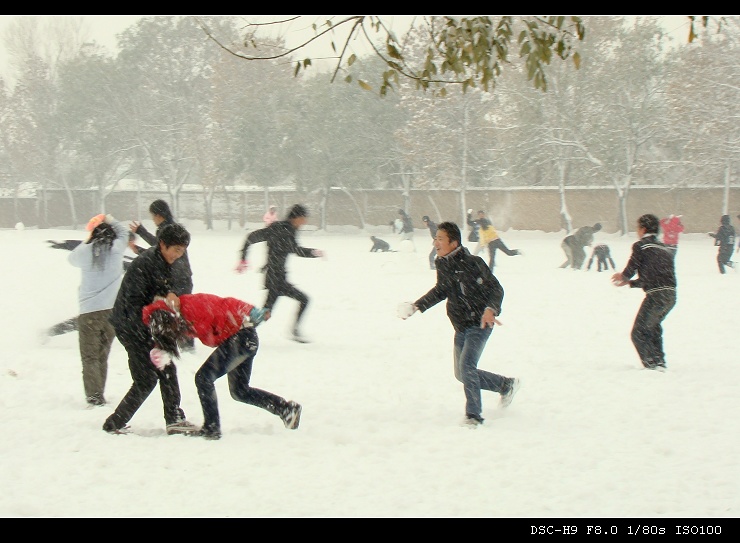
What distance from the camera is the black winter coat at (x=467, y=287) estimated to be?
6375 mm

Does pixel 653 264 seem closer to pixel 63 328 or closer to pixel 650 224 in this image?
pixel 650 224

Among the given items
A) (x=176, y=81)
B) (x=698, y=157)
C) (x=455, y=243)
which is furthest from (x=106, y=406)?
(x=176, y=81)

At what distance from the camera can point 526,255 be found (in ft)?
91.5

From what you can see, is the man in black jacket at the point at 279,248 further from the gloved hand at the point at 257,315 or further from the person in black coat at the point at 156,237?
the gloved hand at the point at 257,315

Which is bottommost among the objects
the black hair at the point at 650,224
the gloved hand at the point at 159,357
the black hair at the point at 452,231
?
the gloved hand at the point at 159,357

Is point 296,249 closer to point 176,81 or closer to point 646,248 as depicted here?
point 646,248

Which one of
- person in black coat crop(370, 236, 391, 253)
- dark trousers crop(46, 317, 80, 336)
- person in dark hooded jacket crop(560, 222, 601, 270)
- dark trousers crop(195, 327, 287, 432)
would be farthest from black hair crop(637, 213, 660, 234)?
person in black coat crop(370, 236, 391, 253)

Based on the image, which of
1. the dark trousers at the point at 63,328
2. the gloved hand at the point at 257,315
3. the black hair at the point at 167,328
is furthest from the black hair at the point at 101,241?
the dark trousers at the point at 63,328

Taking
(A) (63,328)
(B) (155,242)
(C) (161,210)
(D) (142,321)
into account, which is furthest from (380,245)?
(D) (142,321)

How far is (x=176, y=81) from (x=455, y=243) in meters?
45.0

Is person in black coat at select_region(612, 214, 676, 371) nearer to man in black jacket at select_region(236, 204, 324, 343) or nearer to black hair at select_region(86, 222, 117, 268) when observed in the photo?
man in black jacket at select_region(236, 204, 324, 343)

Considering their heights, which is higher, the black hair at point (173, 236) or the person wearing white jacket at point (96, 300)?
the black hair at point (173, 236)

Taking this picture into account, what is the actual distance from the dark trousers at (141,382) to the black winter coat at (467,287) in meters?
2.05

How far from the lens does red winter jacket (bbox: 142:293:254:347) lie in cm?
570
